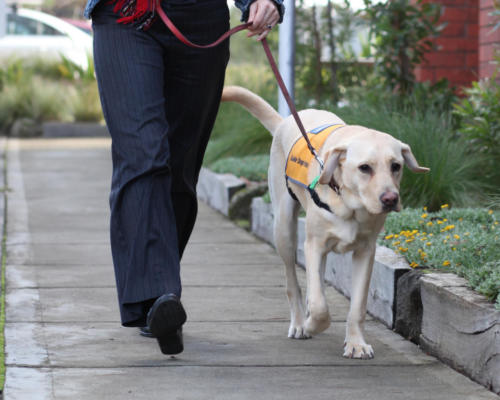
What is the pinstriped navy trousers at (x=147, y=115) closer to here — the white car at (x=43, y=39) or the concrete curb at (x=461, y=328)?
the concrete curb at (x=461, y=328)

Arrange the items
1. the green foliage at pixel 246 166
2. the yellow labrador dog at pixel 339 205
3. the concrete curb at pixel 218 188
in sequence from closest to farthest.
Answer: the yellow labrador dog at pixel 339 205 < the concrete curb at pixel 218 188 < the green foliage at pixel 246 166

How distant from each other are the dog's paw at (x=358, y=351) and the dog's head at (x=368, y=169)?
2.00 ft

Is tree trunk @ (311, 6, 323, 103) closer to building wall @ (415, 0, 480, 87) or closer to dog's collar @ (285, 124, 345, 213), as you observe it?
building wall @ (415, 0, 480, 87)

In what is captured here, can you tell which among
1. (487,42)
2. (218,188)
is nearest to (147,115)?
(487,42)

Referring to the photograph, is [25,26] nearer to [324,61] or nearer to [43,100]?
[43,100]

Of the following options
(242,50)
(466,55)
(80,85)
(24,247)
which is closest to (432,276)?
(24,247)

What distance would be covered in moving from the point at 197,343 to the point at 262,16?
1.40 m

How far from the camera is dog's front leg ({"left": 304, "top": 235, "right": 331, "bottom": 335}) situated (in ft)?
11.9

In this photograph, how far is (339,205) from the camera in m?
3.58

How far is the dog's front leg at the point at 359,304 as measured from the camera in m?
3.74

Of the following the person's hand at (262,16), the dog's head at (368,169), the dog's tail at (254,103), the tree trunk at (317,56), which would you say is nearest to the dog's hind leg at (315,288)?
the dog's head at (368,169)

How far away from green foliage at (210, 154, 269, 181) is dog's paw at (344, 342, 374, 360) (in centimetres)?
382

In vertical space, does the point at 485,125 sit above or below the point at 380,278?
above

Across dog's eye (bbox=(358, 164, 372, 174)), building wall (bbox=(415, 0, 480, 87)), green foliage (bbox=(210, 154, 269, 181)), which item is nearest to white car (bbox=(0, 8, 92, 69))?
green foliage (bbox=(210, 154, 269, 181))
